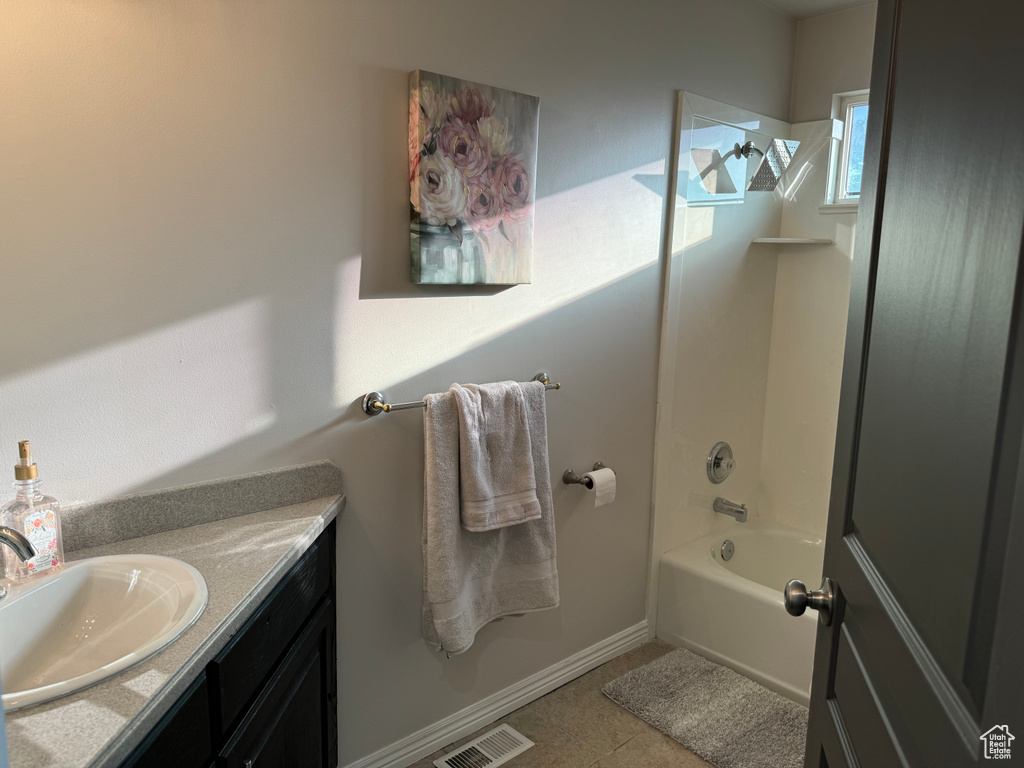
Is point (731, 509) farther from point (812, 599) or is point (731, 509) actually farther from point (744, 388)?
point (812, 599)

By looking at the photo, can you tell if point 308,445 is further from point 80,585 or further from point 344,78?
point 344,78

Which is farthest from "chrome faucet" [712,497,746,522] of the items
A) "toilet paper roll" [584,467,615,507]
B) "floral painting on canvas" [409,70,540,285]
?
"floral painting on canvas" [409,70,540,285]

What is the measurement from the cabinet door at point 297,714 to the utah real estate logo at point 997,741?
1073 mm

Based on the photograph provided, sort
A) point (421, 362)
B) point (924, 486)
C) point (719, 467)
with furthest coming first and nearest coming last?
point (719, 467) → point (421, 362) → point (924, 486)

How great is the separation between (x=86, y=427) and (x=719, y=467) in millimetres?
2252

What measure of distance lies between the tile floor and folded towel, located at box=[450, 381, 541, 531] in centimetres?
74

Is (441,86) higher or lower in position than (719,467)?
higher

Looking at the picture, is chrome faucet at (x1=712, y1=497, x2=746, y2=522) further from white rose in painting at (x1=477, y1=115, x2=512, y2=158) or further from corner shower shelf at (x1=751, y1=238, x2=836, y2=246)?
white rose in painting at (x1=477, y1=115, x2=512, y2=158)

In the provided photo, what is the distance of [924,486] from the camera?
2.55ft

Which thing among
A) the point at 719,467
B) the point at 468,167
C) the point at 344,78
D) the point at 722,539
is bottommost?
the point at 722,539

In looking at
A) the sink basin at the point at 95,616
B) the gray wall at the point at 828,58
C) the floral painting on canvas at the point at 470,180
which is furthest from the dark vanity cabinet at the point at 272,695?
the gray wall at the point at 828,58

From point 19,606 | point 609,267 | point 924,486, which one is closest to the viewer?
point 924,486

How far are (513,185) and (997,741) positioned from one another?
5.52ft

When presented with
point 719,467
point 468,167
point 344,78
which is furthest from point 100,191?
point 719,467
